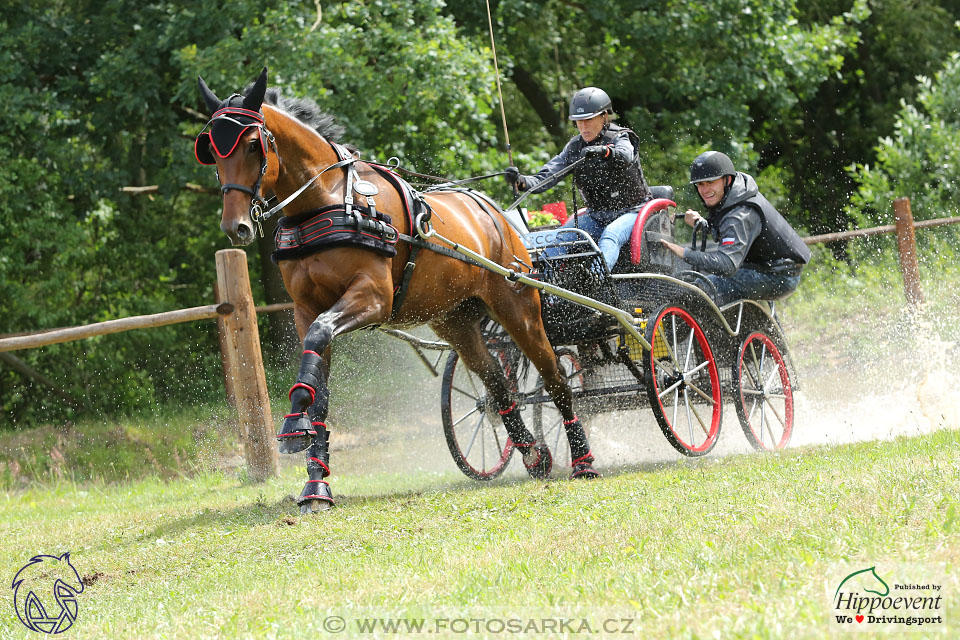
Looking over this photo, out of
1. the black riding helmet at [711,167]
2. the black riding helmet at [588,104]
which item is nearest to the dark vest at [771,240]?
the black riding helmet at [711,167]

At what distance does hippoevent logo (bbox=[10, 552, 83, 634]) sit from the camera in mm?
4098

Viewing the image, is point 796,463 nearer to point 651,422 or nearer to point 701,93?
point 651,422

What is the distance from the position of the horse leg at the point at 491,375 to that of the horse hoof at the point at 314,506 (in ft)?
4.94

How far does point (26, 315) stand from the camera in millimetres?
13273

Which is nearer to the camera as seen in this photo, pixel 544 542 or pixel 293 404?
pixel 544 542

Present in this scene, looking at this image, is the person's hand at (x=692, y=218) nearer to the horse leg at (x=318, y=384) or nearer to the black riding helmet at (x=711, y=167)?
the black riding helmet at (x=711, y=167)

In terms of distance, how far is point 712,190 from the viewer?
752 centimetres

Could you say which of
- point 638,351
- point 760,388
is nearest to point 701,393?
point 638,351

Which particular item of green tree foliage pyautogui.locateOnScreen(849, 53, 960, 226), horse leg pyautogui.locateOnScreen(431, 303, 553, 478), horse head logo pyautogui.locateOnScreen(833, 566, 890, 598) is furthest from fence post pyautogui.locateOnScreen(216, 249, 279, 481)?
green tree foliage pyautogui.locateOnScreen(849, 53, 960, 226)

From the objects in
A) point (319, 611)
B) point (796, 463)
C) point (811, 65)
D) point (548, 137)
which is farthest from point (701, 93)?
point (319, 611)

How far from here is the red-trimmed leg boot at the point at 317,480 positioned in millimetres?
5793

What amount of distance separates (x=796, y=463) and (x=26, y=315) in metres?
10.2

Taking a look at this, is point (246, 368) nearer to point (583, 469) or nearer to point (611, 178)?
point (583, 469)

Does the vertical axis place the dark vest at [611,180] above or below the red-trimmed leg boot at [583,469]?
above
